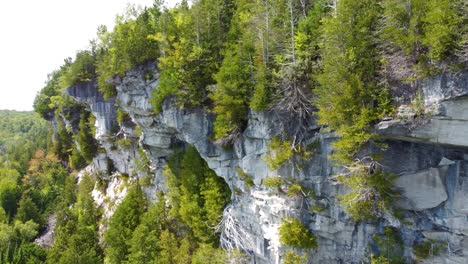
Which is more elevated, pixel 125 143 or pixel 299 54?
pixel 299 54

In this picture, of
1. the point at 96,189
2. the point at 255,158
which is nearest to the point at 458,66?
the point at 255,158

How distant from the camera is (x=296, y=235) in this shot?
56.0ft

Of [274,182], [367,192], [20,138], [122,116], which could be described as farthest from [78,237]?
[20,138]

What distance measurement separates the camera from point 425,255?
47.7ft

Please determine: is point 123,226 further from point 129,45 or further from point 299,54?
point 299,54

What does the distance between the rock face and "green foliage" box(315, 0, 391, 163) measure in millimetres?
987

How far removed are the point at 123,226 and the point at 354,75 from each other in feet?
77.0

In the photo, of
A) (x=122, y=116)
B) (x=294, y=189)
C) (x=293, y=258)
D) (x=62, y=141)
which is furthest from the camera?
(x=62, y=141)

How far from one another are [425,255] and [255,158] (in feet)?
31.0

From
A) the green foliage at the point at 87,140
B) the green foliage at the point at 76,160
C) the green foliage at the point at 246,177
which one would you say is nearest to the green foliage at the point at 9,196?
the green foliage at the point at 76,160

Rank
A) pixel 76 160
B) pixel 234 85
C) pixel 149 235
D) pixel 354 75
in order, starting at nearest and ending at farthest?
pixel 354 75, pixel 234 85, pixel 149 235, pixel 76 160

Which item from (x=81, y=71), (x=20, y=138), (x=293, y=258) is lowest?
(x=293, y=258)

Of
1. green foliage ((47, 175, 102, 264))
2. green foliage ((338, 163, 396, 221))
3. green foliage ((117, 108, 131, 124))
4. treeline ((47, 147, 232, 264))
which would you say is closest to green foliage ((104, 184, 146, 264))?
treeline ((47, 147, 232, 264))

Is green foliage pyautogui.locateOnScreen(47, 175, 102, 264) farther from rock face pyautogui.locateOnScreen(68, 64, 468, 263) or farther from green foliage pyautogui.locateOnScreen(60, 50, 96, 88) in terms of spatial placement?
green foliage pyautogui.locateOnScreen(60, 50, 96, 88)
